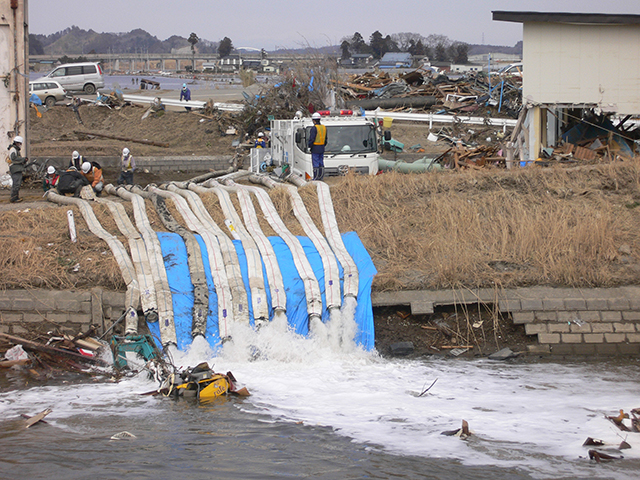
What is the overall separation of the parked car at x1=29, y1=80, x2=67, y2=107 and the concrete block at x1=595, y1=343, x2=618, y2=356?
3152cm

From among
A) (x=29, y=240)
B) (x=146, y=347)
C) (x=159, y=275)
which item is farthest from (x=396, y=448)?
(x=29, y=240)

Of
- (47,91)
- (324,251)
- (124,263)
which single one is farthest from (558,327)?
(47,91)

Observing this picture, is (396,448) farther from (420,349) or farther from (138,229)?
(138,229)

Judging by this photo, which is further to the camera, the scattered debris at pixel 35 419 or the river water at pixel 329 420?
the scattered debris at pixel 35 419

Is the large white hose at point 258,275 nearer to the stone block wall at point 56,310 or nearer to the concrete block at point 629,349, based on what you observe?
the stone block wall at point 56,310

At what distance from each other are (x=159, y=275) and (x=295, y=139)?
23.5 feet

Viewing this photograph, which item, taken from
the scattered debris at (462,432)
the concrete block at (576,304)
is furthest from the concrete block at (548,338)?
the scattered debris at (462,432)

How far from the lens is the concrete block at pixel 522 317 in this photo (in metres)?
9.38

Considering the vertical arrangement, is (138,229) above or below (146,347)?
above

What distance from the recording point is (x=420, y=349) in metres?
9.45

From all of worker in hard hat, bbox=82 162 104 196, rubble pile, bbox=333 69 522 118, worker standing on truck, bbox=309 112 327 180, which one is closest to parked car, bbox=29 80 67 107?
rubble pile, bbox=333 69 522 118

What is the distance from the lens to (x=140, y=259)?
9.75 metres

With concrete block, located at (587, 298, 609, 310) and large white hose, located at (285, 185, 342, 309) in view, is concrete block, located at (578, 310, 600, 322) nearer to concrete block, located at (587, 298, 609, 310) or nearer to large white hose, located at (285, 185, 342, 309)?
concrete block, located at (587, 298, 609, 310)

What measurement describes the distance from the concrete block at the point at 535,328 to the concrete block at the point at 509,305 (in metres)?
0.30
